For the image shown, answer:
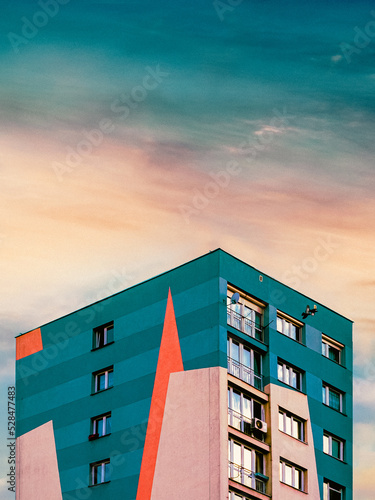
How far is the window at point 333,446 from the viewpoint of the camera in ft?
275

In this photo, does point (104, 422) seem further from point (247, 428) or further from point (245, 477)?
point (245, 477)

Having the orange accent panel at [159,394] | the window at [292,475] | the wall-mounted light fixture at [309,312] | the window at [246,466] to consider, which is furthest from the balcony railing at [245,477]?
the wall-mounted light fixture at [309,312]

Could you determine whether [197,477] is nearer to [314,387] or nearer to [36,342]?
[314,387]

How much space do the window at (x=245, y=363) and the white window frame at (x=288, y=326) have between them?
3.07 m

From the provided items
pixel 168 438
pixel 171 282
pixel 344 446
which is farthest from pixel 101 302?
pixel 344 446

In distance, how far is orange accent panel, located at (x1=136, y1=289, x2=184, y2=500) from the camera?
7819 centimetres

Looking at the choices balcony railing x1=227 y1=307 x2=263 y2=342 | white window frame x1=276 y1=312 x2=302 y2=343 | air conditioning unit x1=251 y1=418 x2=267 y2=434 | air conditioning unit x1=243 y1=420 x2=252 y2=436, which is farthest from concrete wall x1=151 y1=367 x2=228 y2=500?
white window frame x1=276 y1=312 x2=302 y2=343

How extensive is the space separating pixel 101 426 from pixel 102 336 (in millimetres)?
5989

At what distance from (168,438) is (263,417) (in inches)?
237

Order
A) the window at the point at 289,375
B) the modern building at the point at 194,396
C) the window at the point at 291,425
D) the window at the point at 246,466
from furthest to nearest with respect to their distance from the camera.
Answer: the window at the point at 289,375
the window at the point at 291,425
the modern building at the point at 194,396
the window at the point at 246,466

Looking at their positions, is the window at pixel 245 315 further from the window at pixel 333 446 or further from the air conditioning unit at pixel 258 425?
the window at pixel 333 446

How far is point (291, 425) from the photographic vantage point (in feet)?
268

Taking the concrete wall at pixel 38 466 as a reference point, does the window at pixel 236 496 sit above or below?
below

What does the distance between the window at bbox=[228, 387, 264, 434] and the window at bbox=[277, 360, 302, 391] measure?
3187mm
